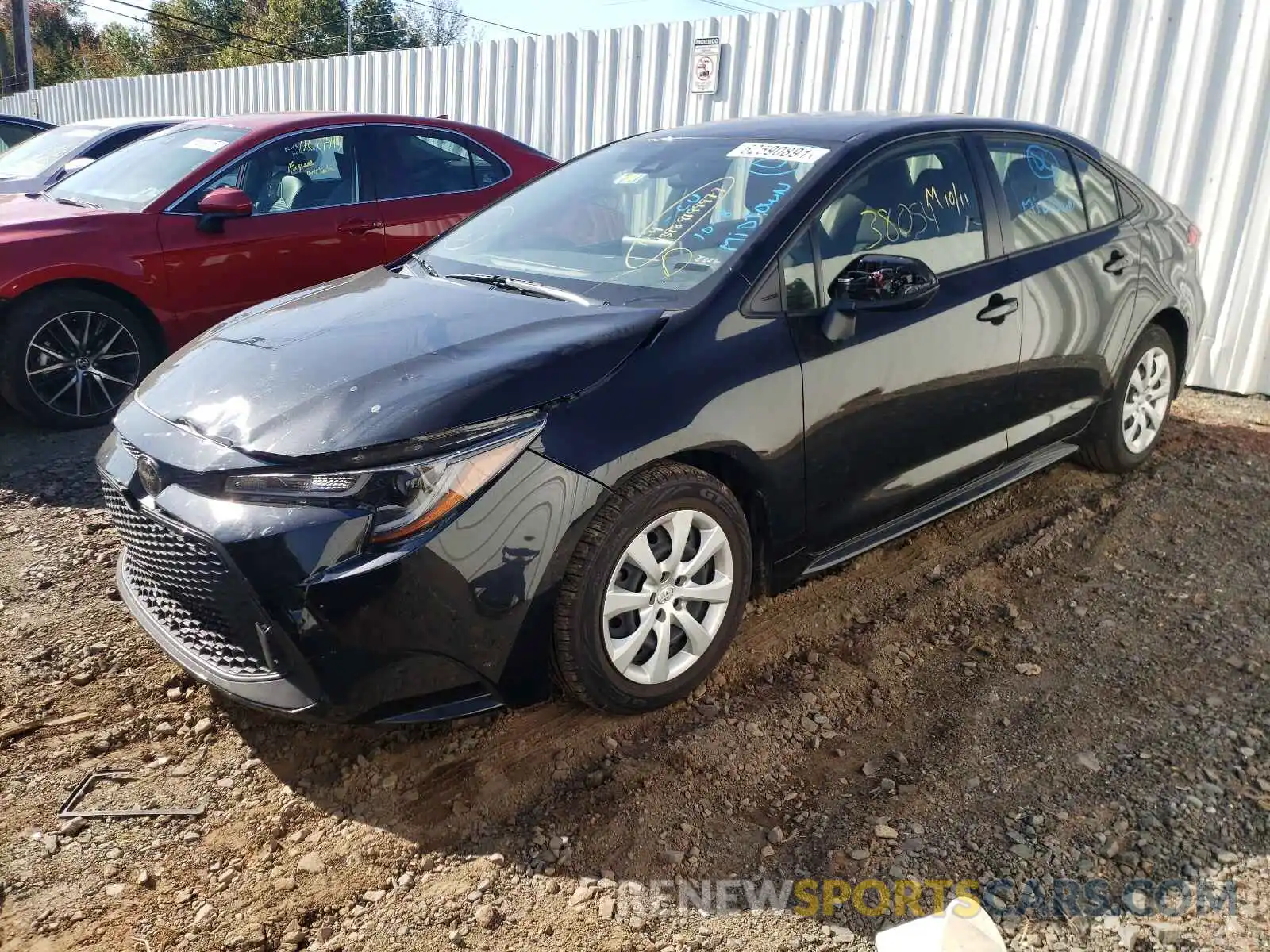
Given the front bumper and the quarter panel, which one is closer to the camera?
the front bumper

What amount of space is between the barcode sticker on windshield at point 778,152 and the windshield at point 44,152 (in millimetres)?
5941

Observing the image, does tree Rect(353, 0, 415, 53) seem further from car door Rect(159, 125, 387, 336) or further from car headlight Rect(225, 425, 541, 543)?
car headlight Rect(225, 425, 541, 543)

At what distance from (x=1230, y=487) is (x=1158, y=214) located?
52.7 inches

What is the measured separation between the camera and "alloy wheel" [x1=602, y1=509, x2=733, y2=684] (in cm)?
269

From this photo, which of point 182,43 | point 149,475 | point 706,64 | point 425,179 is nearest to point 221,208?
point 425,179

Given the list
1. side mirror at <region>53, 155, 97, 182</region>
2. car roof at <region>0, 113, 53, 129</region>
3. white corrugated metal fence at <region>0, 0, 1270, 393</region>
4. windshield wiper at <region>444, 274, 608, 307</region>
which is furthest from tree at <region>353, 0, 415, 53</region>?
windshield wiper at <region>444, 274, 608, 307</region>

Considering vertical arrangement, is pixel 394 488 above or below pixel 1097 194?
below

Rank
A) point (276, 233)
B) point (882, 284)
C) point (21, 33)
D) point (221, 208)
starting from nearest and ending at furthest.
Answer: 1. point (882, 284)
2. point (221, 208)
3. point (276, 233)
4. point (21, 33)

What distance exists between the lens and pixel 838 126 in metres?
3.56

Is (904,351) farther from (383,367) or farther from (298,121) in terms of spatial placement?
(298,121)

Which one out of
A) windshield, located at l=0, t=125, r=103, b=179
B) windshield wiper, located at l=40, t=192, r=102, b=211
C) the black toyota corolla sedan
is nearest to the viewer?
the black toyota corolla sedan

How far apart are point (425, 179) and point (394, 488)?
168 inches

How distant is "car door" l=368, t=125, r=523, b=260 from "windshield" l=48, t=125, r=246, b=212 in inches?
33.1

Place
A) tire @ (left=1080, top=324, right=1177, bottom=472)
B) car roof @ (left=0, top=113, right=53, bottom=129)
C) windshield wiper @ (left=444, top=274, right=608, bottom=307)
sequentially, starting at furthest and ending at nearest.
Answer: car roof @ (left=0, top=113, right=53, bottom=129), tire @ (left=1080, top=324, right=1177, bottom=472), windshield wiper @ (left=444, top=274, right=608, bottom=307)
